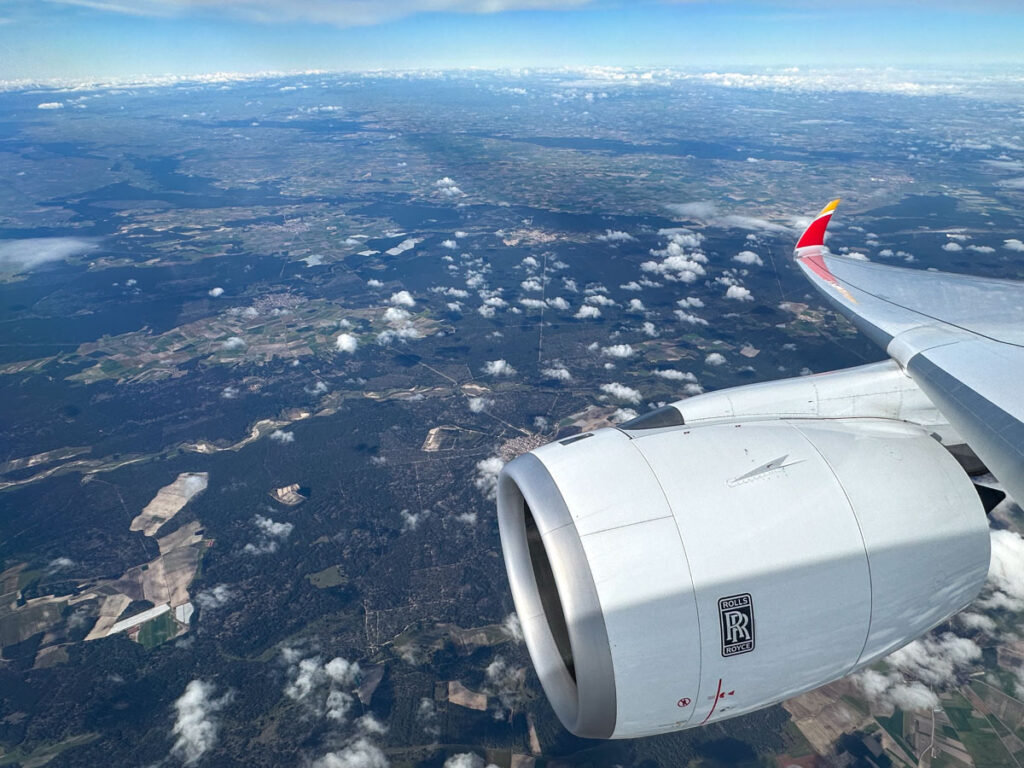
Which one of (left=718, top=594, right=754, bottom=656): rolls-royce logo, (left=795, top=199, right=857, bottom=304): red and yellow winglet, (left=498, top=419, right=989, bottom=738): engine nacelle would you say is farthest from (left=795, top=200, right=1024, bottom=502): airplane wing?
(left=718, top=594, right=754, bottom=656): rolls-royce logo

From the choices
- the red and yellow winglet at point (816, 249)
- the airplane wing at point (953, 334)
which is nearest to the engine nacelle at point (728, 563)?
the airplane wing at point (953, 334)

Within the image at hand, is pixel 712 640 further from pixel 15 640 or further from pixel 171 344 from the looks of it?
pixel 171 344

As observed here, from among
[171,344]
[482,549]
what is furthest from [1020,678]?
[171,344]

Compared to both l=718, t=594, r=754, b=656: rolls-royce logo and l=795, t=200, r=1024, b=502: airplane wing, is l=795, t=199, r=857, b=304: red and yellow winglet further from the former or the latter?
l=718, t=594, r=754, b=656: rolls-royce logo

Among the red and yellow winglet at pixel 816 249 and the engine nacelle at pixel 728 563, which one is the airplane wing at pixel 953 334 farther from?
the engine nacelle at pixel 728 563

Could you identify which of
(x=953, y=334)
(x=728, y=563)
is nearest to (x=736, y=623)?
(x=728, y=563)

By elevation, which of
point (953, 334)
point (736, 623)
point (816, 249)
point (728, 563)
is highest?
point (816, 249)

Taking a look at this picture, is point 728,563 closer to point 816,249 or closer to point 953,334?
point 953,334
